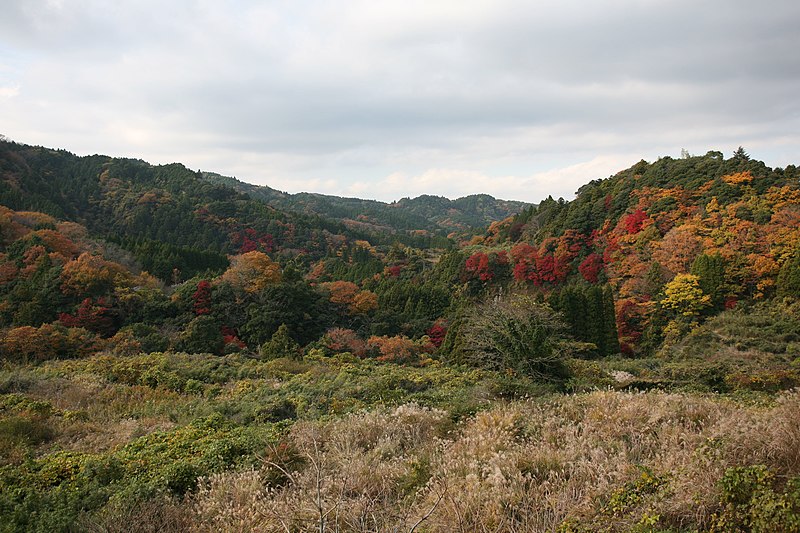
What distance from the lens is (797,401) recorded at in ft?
15.8

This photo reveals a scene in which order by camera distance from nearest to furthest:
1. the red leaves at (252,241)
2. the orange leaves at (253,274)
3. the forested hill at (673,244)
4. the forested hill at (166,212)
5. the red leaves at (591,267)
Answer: the forested hill at (673,244), the orange leaves at (253,274), the red leaves at (591,267), the forested hill at (166,212), the red leaves at (252,241)

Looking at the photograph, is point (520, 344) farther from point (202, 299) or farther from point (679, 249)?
point (202, 299)

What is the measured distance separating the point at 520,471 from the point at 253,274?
26.1m

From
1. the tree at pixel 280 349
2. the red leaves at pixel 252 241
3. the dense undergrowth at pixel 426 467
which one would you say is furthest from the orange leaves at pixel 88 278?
the red leaves at pixel 252 241

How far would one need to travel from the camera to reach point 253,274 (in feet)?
92.5

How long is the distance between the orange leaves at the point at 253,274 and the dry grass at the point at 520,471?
22.0 meters

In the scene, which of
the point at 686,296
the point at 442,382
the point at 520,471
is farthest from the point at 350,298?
the point at 520,471

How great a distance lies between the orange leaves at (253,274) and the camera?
1081 inches

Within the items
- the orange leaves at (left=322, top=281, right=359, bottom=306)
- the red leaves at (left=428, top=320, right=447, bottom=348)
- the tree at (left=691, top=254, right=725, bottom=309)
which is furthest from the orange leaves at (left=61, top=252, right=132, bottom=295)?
the tree at (left=691, top=254, right=725, bottom=309)

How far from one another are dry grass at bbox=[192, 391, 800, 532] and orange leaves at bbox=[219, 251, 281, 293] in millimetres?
22042

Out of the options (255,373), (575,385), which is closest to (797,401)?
(575,385)

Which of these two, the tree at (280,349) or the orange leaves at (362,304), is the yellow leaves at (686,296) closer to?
the orange leaves at (362,304)

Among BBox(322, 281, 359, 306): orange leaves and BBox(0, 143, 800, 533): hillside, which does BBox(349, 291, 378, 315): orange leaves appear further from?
BBox(322, 281, 359, 306): orange leaves

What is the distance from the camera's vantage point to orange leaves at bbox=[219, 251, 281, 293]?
2747 cm
